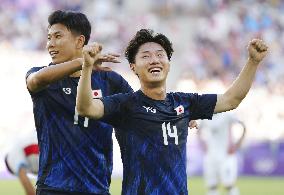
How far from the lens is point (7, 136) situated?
22.3 metres

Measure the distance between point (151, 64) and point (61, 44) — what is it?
3.73ft

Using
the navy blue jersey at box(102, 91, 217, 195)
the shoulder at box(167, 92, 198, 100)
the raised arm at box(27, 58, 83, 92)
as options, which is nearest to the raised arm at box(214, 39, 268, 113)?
the shoulder at box(167, 92, 198, 100)

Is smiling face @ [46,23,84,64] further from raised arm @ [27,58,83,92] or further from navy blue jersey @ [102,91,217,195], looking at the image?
navy blue jersey @ [102,91,217,195]

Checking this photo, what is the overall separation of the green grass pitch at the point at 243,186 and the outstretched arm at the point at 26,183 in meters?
7.24

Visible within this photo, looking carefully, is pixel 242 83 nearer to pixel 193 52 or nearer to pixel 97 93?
pixel 97 93

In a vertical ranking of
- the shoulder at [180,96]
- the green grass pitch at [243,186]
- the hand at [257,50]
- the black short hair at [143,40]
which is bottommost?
the shoulder at [180,96]

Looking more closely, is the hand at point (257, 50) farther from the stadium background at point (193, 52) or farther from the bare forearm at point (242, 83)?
the stadium background at point (193, 52)

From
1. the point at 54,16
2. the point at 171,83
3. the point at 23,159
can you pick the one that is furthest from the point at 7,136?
the point at 54,16

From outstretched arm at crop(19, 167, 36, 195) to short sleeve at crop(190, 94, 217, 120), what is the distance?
139 inches

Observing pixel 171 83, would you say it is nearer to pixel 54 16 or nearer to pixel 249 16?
pixel 249 16

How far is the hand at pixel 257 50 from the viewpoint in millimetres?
6250

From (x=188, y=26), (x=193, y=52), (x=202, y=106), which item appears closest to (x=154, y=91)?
(x=202, y=106)

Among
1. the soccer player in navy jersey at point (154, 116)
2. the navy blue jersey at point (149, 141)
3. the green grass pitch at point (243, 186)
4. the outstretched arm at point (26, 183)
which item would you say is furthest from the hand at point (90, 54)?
the green grass pitch at point (243, 186)

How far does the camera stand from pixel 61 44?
7086mm
